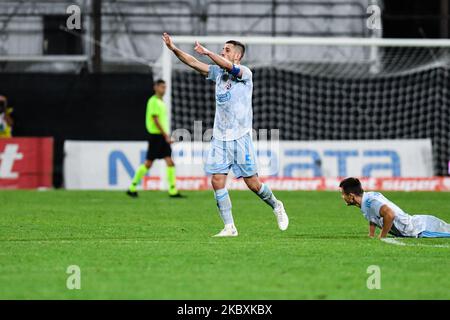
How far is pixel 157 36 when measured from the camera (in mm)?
28656

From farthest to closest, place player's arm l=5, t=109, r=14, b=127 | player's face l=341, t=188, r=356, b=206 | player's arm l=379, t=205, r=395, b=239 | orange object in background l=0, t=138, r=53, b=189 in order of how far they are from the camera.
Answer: player's arm l=5, t=109, r=14, b=127 → orange object in background l=0, t=138, r=53, b=189 → player's face l=341, t=188, r=356, b=206 → player's arm l=379, t=205, r=395, b=239

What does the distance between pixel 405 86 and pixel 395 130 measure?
112 cm

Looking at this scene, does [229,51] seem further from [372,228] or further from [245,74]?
[372,228]

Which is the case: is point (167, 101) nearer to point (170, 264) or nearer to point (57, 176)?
point (57, 176)

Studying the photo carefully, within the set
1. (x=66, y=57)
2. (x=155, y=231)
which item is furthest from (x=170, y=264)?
(x=66, y=57)

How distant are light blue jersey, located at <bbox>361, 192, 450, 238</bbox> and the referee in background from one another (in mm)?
8837

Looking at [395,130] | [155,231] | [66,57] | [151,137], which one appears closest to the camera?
[155,231]

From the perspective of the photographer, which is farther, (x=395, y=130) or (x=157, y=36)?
(x=157, y=36)

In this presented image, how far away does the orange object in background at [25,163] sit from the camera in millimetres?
22453

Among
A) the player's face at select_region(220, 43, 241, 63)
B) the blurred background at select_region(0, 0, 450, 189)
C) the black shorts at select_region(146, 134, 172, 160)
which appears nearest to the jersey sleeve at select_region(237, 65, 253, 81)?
the player's face at select_region(220, 43, 241, 63)

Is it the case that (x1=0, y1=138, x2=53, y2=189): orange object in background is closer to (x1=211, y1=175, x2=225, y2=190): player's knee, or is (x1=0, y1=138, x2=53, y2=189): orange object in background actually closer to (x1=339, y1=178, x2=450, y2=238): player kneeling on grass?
(x1=211, y1=175, x2=225, y2=190): player's knee

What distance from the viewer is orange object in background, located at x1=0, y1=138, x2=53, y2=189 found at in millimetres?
22453

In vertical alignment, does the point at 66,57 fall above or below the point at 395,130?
above

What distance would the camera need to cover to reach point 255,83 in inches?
997
